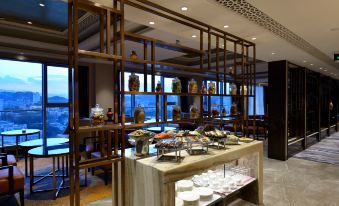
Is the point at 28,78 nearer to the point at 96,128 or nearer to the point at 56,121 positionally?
the point at 56,121

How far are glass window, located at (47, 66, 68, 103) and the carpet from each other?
7088 millimetres

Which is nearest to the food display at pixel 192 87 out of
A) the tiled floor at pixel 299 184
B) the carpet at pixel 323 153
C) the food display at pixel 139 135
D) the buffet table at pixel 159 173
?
the buffet table at pixel 159 173

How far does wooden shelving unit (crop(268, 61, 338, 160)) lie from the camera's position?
18.5 feet

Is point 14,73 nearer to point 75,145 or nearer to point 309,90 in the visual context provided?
point 75,145

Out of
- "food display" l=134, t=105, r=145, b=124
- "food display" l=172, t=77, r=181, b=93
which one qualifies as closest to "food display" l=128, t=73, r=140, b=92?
"food display" l=134, t=105, r=145, b=124

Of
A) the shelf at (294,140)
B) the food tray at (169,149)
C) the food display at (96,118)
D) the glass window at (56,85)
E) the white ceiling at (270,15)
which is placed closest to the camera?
the food display at (96,118)

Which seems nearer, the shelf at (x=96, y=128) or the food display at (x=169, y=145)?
the shelf at (x=96, y=128)

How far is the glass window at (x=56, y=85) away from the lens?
21.0 ft

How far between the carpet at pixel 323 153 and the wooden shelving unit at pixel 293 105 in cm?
35

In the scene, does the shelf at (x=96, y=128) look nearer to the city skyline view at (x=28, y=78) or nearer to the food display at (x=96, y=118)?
the food display at (x=96, y=118)

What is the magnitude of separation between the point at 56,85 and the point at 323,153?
324 inches

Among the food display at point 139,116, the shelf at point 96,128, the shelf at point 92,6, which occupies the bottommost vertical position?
the shelf at point 96,128

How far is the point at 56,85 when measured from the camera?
21.5ft

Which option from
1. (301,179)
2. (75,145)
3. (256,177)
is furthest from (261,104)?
(75,145)
